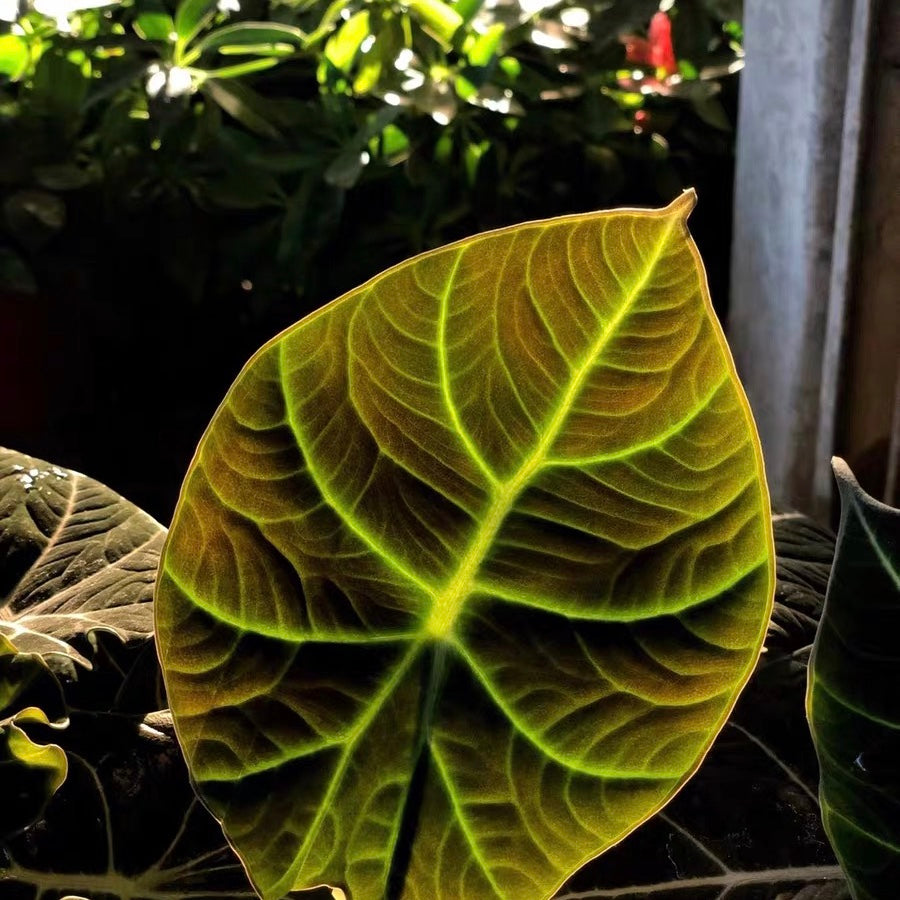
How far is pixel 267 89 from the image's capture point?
1.51 meters

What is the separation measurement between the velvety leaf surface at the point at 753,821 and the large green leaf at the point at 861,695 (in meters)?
0.12

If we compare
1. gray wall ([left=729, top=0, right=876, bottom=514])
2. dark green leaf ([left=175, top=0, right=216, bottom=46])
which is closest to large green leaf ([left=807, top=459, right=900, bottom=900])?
gray wall ([left=729, top=0, right=876, bottom=514])

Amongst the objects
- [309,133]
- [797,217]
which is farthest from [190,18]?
[797,217]

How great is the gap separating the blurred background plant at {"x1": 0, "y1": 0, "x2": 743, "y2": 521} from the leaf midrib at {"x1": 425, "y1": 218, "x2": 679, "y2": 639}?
1035 mm

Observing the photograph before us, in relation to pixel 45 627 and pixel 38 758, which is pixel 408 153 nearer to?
pixel 45 627

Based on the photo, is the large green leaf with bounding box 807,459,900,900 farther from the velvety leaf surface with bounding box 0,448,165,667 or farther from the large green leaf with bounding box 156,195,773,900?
the velvety leaf surface with bounding box 0,448,165,667

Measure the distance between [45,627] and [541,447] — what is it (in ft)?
0.97

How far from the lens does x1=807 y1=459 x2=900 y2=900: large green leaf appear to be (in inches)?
10.9


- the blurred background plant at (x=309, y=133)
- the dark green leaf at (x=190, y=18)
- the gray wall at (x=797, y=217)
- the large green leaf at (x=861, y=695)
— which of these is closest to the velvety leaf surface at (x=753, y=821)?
the large green leaf at (x=861, y=695)

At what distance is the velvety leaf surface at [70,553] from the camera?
0.49m

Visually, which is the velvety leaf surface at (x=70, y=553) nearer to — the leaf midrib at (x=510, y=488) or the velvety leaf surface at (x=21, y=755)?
the velvety leaf surface at (x=21, y=755)

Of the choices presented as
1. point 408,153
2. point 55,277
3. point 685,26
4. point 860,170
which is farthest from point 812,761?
point 55,277

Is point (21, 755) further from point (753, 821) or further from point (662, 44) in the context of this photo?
point (662, 44)

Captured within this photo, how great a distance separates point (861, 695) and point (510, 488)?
0.36 feet
